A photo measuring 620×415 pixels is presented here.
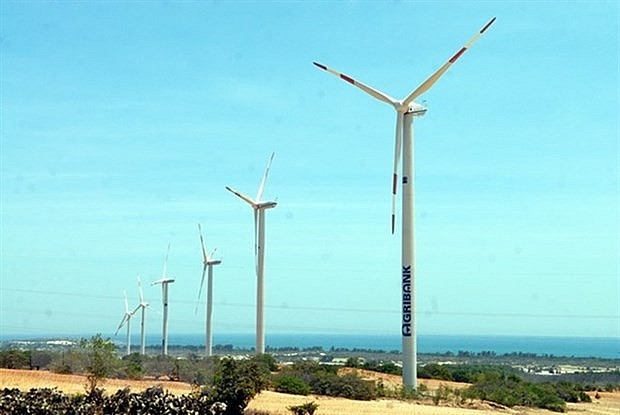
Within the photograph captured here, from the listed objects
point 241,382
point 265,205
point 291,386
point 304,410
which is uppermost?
point 265,205

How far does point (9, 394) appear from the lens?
45.4 metres

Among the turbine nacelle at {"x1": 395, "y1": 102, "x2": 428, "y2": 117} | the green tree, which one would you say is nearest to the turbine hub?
the turbine nacelle at {"x1": 395, "y1": 102, "x2": 428, "y2": 117}

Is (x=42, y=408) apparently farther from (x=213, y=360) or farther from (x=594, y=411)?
(x=594, y=411)

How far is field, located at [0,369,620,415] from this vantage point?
4812 centimetres

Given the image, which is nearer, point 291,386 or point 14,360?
point 291,386

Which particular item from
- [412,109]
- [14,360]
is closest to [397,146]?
[412,109]

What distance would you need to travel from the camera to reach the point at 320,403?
5178 cm

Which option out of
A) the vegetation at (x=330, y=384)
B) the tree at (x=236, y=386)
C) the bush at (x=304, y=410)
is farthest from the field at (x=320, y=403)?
the vegetation at (x=330, y=384)

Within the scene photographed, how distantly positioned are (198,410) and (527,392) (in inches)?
974

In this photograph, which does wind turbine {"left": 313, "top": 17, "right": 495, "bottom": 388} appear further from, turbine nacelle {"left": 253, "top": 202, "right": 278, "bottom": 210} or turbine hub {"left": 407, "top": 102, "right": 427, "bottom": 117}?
turbine nacelle {"left": 253, "top": 202, "right": 278, "bottom": 210}

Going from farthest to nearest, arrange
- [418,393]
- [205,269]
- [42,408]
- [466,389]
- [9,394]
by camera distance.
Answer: [205,269], [466,389], [418,393], [9,394], [42,408]

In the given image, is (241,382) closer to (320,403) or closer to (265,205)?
(320,403)

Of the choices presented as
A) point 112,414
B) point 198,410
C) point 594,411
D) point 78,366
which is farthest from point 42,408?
point 594,411

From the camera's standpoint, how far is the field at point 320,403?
158ft
